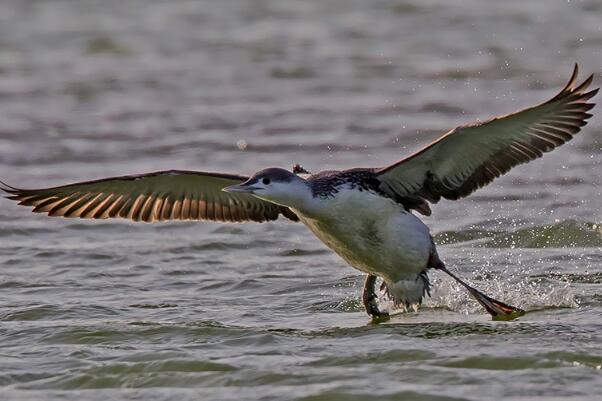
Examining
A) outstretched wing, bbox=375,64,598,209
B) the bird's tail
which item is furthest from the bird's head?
the bird's tail

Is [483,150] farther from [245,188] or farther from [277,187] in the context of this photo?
[245,188]

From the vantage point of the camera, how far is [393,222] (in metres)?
9.55

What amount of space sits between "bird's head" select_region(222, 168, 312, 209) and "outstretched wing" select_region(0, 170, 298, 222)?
90 cm

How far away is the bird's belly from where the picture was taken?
372 inches

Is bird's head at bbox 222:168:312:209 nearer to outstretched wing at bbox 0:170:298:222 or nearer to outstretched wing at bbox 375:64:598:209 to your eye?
outstretched wing at bbox 375:64:598:209

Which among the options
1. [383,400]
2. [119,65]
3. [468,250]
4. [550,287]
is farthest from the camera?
[119,65]

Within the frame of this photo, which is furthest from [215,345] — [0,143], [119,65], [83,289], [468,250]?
[119,65]

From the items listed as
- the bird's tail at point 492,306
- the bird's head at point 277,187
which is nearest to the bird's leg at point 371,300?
the bird's tail at point 492,306

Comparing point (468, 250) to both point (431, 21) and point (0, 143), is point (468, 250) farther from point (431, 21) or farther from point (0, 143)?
point (431, 21)

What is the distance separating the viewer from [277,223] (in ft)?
42.5

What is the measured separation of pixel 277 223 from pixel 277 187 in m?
3.80

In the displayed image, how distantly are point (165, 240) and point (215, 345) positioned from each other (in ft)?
11.4

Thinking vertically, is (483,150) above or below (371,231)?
above

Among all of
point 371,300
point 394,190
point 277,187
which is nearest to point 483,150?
point 394,190
